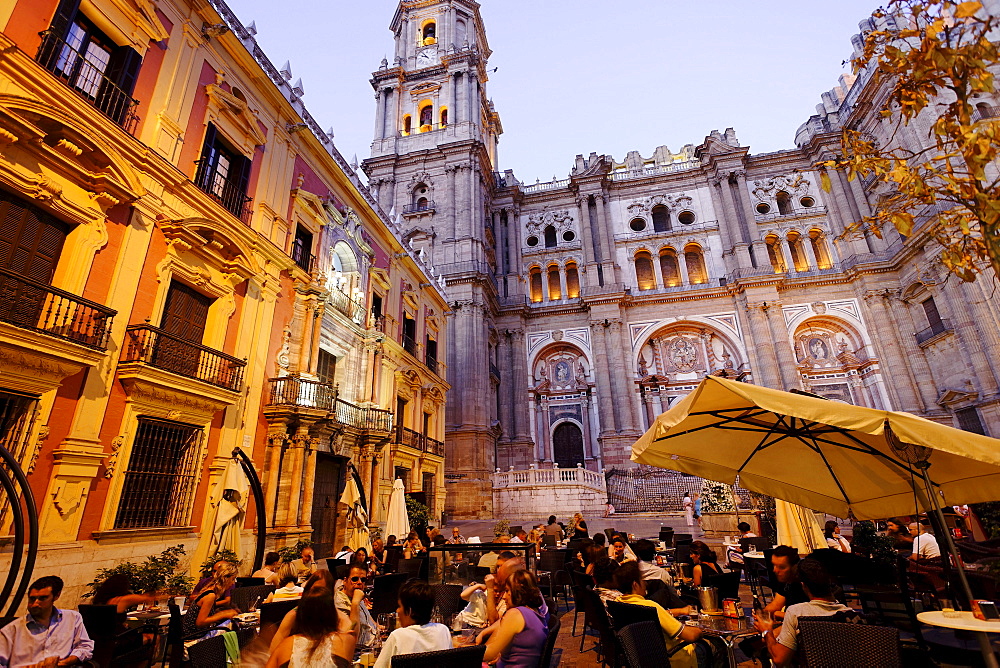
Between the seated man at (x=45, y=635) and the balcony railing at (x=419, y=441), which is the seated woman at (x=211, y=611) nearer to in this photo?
the seated man at (x=45, y=635)

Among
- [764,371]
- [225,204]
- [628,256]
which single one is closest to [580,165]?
[628,256]

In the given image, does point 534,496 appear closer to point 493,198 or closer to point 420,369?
point 420,369

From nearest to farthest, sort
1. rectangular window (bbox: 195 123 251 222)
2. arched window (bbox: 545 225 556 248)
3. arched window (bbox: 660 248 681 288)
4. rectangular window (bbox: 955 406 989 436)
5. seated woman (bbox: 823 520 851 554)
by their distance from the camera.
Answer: seated woman (bbox: 823 520 851 554) < rectangular window (bbox: 195 123 251 222) < rectangular window (bbox: 955 406 989 436) < arched window (bbox: 660 248 681 288) < arched window (bbox: 545 225 556 248)

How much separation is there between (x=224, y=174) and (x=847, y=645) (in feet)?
41.7

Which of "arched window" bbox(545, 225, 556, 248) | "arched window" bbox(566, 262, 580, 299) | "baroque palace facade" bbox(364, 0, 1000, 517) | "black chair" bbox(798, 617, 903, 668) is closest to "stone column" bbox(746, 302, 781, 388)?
"baroque palace facade" bbox(364, 0, 1000, 517)

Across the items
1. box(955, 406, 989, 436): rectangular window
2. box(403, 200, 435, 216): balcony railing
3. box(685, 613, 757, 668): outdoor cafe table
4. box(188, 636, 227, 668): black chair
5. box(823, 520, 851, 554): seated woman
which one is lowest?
box(685, 613, 757, 668): outdoor cafe table

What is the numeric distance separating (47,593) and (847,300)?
113 feet

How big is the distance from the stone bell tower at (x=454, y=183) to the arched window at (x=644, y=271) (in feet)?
31.5

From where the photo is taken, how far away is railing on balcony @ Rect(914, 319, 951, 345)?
24345 millimetres

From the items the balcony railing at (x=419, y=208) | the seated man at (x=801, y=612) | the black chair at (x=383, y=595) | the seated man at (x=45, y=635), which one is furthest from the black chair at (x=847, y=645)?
the balcony railing at (x=419, y=208)

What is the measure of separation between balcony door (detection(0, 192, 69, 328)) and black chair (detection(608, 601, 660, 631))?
770 centimetres

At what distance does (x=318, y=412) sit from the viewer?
11.4 m

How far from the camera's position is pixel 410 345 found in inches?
753

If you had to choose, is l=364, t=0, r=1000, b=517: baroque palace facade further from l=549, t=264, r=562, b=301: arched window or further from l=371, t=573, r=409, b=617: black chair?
l=371, t=573, r=409, b=617: black chair
